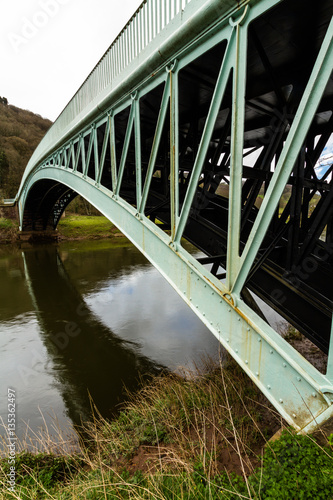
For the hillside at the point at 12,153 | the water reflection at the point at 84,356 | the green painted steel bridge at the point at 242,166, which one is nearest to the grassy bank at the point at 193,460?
the green painted steel bridge at the point at 242,166

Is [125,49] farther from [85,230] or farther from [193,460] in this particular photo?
[85,230]

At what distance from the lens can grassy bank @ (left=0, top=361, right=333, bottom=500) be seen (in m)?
1.90

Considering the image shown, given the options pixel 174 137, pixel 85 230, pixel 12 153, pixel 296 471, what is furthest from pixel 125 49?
pixel 12 153

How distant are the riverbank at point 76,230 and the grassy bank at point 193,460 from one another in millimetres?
24393

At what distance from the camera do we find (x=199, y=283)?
3227 mm

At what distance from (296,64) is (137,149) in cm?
262

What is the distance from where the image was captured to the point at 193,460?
283 cm

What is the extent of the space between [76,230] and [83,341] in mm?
22666

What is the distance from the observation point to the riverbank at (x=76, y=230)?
82.7 feet

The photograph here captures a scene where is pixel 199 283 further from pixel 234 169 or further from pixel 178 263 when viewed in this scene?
pixel 234 169

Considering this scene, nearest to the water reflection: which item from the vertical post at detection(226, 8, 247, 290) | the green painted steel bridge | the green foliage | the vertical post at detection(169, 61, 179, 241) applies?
the green painted steel bridge

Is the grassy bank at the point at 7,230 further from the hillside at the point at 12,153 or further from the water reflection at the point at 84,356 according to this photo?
the water reflection at the point at 84,356

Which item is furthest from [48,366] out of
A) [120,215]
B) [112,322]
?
[120,215]

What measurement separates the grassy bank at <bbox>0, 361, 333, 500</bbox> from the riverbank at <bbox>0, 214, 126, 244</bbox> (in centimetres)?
2439
